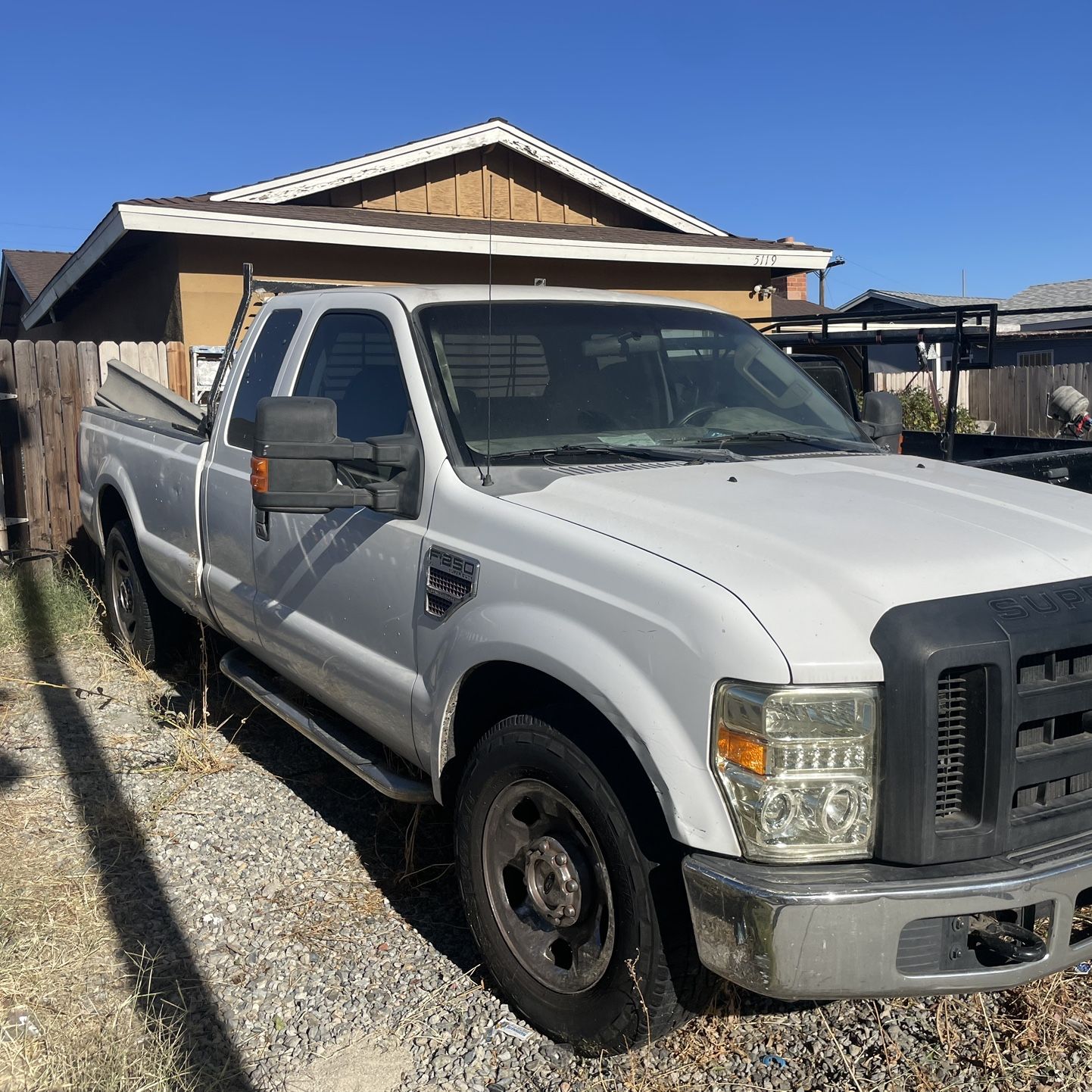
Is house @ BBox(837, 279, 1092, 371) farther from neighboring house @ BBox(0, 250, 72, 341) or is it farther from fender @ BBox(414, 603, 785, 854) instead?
fender @ BBox(414, 603, 785, 854)

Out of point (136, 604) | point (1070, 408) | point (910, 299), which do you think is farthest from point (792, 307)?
point (136, 604)

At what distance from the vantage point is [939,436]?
5.98m

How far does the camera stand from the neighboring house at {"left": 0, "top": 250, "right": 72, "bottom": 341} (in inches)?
707

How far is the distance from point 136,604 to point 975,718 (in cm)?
517

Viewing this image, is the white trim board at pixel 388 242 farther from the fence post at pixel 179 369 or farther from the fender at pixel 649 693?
the fender at pixel 649 693

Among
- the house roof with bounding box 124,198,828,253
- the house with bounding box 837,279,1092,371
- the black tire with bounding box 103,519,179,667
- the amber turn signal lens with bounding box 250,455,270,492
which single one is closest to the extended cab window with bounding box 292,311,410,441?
the amber turn signal lens with bounding box 250,455,270,492

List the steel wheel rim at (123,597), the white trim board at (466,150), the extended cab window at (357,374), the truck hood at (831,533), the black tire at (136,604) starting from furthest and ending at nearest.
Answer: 1. the white trim board at (466,150)
2. the steel wheel rim at (123,597)
3. the black tire at (136,604)
4. the extended cab window at (357,374)
5. the truck hood at (831,533)

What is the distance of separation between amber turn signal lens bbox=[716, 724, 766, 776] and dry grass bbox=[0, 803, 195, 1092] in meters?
1.63

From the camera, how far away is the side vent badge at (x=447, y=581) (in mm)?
3131

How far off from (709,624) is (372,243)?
9287 mm

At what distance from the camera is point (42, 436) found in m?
9.28

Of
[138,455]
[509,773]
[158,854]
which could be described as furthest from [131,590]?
[509,773]

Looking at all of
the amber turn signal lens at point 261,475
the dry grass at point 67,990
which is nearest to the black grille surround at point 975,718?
the amber turn signal lens at point 261,475

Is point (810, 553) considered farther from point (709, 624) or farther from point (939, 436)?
point (939, 436)
